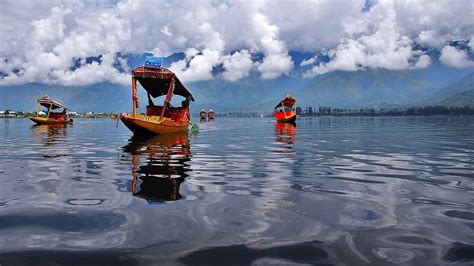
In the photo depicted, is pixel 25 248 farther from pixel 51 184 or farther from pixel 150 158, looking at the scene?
pixel 150 158

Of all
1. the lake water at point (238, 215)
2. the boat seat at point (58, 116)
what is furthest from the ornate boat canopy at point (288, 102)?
the lake water at point (238, 215)

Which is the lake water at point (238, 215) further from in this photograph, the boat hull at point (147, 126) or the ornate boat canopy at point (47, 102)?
the ornate boat canopy at point (47, 102)

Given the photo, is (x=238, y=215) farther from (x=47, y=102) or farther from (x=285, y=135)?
(x=47, y=102)

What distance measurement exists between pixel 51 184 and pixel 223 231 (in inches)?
235

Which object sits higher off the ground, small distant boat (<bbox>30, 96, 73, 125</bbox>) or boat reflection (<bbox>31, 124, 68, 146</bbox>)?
small distant boat (<bbox>30, 96, 73, 125</bbox>)

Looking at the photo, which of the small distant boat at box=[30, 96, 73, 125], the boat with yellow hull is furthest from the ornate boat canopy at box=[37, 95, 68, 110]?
the boat with yellow hull

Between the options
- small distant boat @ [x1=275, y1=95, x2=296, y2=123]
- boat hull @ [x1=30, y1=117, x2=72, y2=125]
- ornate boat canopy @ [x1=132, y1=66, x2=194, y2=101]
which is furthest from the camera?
boat hull @ [x1=30, y1=117, x2=72, y2=125]

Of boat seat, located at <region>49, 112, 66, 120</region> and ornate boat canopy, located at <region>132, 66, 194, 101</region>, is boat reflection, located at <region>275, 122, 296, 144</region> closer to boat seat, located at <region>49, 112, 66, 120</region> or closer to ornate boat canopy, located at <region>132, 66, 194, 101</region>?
ornate boat canopy, located at <region>132, 66, 194, 101</region>

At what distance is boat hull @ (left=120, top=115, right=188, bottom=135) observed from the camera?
88.7ft

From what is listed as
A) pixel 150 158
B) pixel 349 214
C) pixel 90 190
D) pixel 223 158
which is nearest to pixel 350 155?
pixel 223 158

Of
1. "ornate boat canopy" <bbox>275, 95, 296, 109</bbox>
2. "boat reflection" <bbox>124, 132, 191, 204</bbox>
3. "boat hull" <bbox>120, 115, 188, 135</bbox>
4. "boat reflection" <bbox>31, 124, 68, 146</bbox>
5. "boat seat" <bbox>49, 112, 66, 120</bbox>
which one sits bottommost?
"boat reflection" <bbox>124, 132, 191, 204</bbox>

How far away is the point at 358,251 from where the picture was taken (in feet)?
15.6

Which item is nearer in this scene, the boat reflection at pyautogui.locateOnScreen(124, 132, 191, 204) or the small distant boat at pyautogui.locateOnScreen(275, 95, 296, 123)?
the boat reflection at pyautogui.locateOnScreen(124, 132, 191, 204)

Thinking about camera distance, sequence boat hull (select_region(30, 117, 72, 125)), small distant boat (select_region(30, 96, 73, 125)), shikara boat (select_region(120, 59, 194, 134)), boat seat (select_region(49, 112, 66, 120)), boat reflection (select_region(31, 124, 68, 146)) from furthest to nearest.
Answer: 1. boat seat (select_region(49, 112, 66, 120))
2. boat hull (select_region(30, 117, 72, 125))
3. small distant boat (select_region(30, 96, 73, 125))
4. shikara boat (select_region(120, 59, 194, 134))
5. boat reflection (select_region(31, 124, 68, 146))
